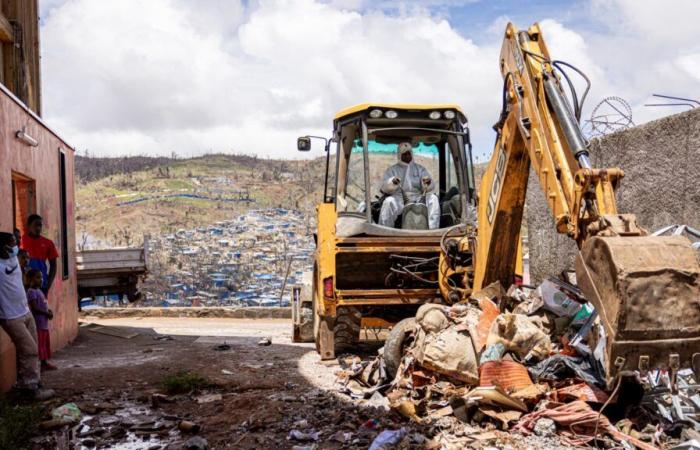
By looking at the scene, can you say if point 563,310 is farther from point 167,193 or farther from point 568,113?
point 167,193

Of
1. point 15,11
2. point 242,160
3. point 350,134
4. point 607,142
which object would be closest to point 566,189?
point 607,142

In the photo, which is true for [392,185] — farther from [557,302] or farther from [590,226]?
[590,226]

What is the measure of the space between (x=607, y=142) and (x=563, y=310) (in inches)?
98.8

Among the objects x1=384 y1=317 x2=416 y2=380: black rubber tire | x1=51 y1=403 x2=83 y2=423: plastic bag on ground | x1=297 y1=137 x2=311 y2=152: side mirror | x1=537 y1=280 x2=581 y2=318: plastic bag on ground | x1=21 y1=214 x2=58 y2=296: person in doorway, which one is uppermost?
x1=297 y1=137 x2=311 y2=152: side mirror

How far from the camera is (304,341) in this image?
995 cm

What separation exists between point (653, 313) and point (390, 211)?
4.37 meters

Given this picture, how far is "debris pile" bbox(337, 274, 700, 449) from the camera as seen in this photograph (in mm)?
4211

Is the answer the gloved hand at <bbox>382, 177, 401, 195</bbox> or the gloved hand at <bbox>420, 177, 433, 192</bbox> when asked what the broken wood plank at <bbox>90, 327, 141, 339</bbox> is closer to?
the gloved hand at <bbox>382, 177, 401, 195</bbox>

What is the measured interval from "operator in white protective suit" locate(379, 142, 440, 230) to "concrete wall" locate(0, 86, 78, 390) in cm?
418

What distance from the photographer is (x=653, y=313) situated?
11.7 feet

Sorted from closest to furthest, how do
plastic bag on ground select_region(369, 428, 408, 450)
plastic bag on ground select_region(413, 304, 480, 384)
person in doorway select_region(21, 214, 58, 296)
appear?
plastic bag on ground select_region(369, 428, 408, 450)
plastic bag on ground select_region(413, 304, 480, 384)
person in doorway select_region(21, 214, 58, 296)

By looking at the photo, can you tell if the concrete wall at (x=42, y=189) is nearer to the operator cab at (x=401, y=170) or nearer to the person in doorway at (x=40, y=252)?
the person in doorway at (x=40, y=252)

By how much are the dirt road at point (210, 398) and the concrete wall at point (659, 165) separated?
329 cm

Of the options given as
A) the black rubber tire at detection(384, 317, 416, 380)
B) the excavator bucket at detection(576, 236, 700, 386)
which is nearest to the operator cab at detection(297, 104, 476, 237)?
the black rubber tire at detection(384, 317, 416, 380)
